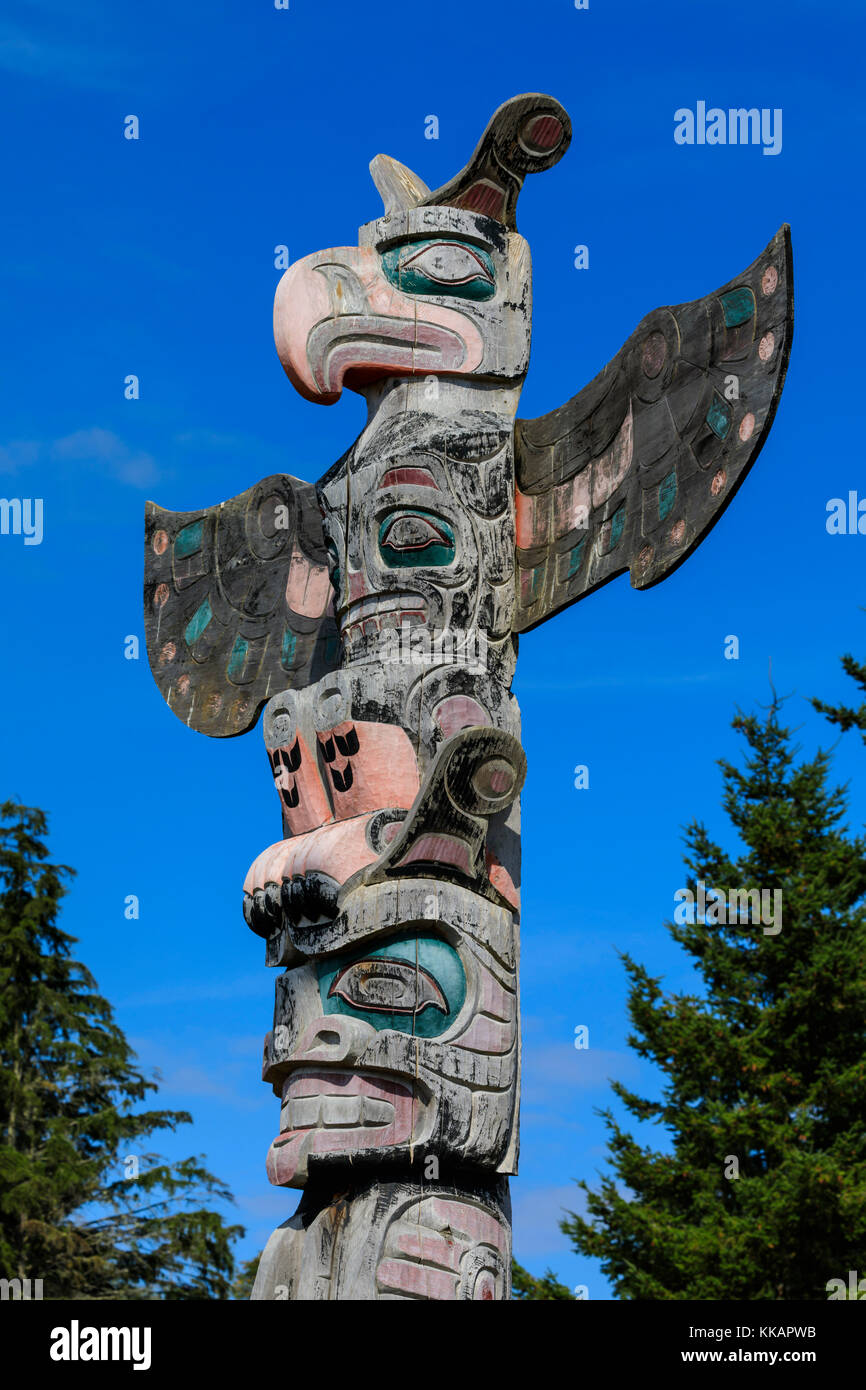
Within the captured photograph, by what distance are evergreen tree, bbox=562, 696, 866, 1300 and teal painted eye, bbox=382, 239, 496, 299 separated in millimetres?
8672

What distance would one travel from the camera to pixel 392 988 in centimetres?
740

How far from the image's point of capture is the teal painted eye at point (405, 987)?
738 cm

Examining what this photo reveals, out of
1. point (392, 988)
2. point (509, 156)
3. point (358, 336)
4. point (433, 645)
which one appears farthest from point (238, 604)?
point (392, 988)

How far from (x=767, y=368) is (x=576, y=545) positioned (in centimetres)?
140

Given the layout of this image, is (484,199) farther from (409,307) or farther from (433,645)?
(433,645)

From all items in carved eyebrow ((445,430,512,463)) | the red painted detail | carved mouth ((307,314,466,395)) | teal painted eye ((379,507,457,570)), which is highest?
the red painted detail

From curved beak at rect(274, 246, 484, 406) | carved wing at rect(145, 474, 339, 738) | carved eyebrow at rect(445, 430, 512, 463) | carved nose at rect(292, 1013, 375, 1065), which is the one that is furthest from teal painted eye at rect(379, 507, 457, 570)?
carved nose at rect(292, 1013, 375, 1065)

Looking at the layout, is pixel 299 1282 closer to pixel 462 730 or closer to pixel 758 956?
pixel 462 730

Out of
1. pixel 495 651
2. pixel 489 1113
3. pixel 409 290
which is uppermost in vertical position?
pixel 409 290

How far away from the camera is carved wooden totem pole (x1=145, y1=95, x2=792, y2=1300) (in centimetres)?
723

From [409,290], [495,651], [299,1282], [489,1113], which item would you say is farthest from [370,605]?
[299,1282]

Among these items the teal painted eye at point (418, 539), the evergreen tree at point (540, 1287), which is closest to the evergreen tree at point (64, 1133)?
the evergreen tree at point (540, 1287)

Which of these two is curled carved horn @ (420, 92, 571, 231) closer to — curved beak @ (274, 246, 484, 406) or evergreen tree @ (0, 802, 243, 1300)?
curved beak @ (274, 246, 484, 406)

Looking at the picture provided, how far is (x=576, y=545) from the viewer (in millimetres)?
8367
